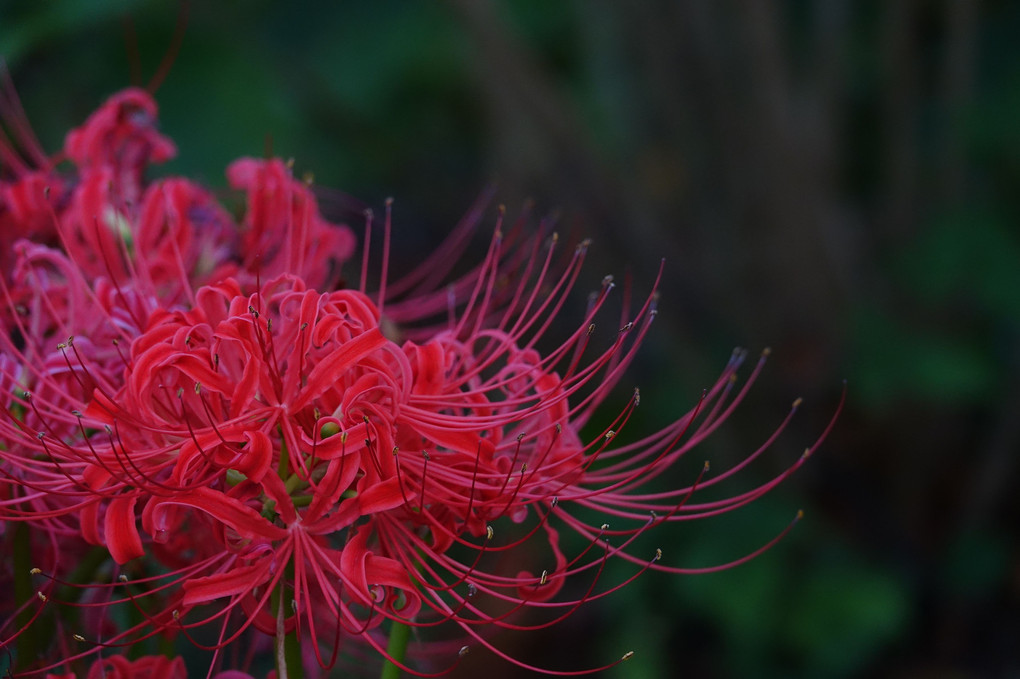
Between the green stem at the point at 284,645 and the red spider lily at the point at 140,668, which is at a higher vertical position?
the green stem at the point at 284,645

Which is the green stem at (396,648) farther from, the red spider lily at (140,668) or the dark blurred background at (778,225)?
the dark blurred background at (778,225)

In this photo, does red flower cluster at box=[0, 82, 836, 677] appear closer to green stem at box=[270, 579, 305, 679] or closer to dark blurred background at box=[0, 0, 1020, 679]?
green stem at box=[270, 579, 305, 679]

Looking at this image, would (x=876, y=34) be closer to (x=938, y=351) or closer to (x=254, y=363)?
(x=938, y=351)

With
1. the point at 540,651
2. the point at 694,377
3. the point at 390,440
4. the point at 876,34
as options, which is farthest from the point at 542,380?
the point at 876,34

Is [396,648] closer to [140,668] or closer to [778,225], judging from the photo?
[140,668]

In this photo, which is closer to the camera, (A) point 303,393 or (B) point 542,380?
(A) point 303,393

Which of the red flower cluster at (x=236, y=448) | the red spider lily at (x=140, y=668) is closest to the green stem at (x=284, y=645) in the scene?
the red flower cluster at (x=236, y=448)

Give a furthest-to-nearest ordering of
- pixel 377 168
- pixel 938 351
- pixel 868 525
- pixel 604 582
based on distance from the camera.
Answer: pixel 377 168
pixel 868 525
pixel 604 582
pixel 938 351

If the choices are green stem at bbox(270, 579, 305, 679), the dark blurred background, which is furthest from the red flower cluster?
the dark blurred background
